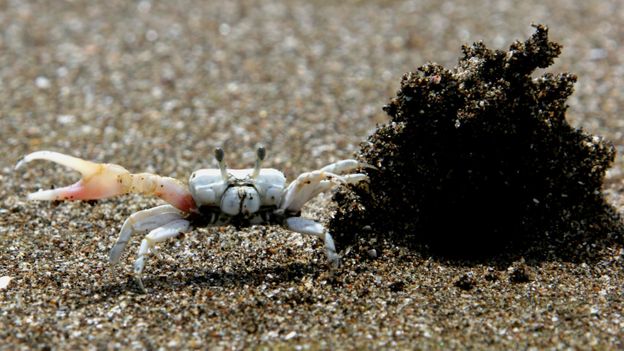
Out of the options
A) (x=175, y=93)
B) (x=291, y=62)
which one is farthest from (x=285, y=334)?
(x=291, y=62)

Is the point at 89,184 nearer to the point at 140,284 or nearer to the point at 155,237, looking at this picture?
the point at 155,237

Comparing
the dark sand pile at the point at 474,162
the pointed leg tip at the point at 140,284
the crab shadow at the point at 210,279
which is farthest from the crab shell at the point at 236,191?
the dark sand pile at the point at 474,162

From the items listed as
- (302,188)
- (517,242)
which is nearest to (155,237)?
(302,188)

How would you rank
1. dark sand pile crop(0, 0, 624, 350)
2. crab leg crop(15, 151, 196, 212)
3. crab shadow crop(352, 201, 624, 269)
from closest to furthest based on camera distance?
dark sand pile crop(0, 0, 624, 350) < crab leg crop(15, 151, 196, 212) < crab shadow crop(352, 201, 624, 269)

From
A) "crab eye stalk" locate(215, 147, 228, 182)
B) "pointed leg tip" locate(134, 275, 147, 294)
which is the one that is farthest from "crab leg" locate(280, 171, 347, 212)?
"pointed leg tip" locate(134, 275, 147, 294)

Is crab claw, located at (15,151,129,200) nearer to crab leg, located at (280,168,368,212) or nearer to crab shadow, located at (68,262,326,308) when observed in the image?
crab shadow, located at (68,262,326,308)

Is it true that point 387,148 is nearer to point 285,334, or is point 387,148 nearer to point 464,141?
point 464,141
